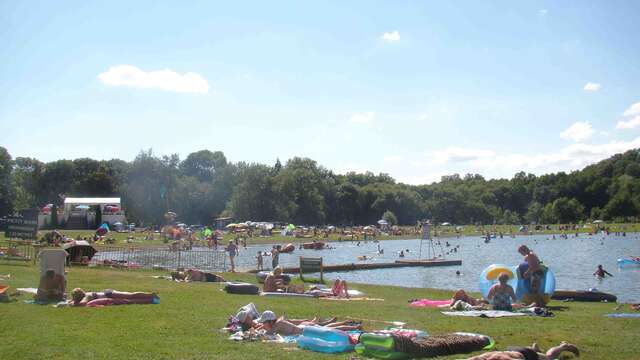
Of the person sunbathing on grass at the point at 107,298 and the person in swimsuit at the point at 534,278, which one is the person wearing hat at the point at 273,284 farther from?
the person in swimsuit at the point at 534,278

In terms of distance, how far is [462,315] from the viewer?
1486cm

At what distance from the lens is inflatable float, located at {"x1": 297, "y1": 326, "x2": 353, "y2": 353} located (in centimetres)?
1052

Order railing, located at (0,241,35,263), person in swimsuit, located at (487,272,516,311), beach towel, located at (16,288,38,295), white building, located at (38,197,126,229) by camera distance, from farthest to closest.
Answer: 1. white building, located at (38,197,126,229)
2. railing, located at (0,241,35,263)
3. beach towel, located at (16,288,38,295)
4. person in swimsuit, located at (487,272,516,311)

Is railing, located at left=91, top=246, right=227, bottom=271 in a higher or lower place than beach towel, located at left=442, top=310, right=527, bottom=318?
lower

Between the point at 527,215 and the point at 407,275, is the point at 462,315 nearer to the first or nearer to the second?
the point at 407,275

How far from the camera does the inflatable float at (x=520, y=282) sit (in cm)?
1688

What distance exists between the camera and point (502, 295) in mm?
15867

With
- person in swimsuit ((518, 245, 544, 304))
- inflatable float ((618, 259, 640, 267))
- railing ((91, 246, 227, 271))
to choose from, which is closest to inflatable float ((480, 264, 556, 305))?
person in swimsuit ((518, 245, 544, 304))

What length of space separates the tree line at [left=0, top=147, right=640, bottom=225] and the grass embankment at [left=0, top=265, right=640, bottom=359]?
242ft

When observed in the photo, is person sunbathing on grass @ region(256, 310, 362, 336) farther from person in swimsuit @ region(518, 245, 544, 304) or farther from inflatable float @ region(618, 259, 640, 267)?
inflatable float @ region(618, 259, 640, 267)

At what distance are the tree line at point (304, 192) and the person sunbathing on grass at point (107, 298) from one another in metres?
72.9

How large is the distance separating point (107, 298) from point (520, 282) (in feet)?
34.7

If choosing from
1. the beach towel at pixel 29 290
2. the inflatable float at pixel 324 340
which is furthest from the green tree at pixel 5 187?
the inflatable float at pixel 324 340

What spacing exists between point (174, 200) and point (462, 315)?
335 ft
